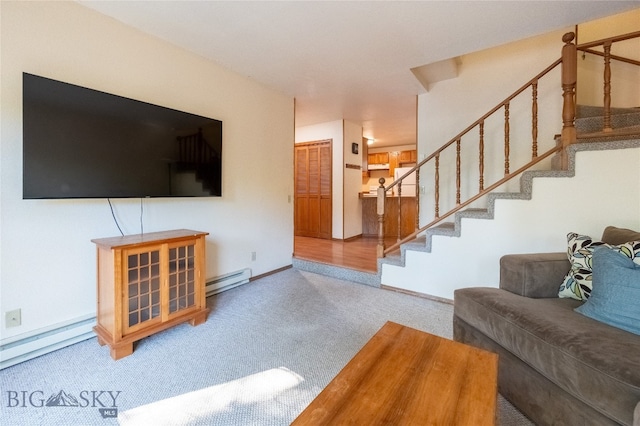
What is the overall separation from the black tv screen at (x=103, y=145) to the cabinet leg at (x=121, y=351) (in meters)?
1.05

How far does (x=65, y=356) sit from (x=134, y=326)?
471 mm

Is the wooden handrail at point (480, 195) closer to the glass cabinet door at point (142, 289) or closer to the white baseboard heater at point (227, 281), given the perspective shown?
the white baseboard heater at point (227, 281)

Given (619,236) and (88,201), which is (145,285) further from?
(619,236)

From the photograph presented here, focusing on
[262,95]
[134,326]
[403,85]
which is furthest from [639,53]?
[134,326]

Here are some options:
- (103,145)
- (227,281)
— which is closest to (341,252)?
(227,281)

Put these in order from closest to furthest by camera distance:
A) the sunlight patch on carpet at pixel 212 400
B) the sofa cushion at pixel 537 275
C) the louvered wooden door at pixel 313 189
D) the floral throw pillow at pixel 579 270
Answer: the sunlight patch on carpet at pixel 212 400
the floral throw pillow at pixel 579 270
the sofa cushion at pixel 537 275
the louvered wooden door at pixel 313 189

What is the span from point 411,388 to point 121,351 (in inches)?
75.0

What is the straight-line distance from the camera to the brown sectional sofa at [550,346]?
1.03m

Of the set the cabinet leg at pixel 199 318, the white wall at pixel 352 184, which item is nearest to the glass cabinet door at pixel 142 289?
the cabinet leg at pixel 199 318

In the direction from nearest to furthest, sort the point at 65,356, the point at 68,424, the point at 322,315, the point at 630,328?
the point at 630,328 → the point at 68,424 → the point at 65,356 → the point at 322,315

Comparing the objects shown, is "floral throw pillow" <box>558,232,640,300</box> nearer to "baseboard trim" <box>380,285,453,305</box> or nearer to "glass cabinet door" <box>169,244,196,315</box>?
"baseboard trim" <box>380,285,453,305</box>

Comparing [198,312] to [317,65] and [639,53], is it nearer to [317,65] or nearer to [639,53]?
[317,65]

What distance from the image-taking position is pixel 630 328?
1258mm

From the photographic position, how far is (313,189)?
18.9 ft
